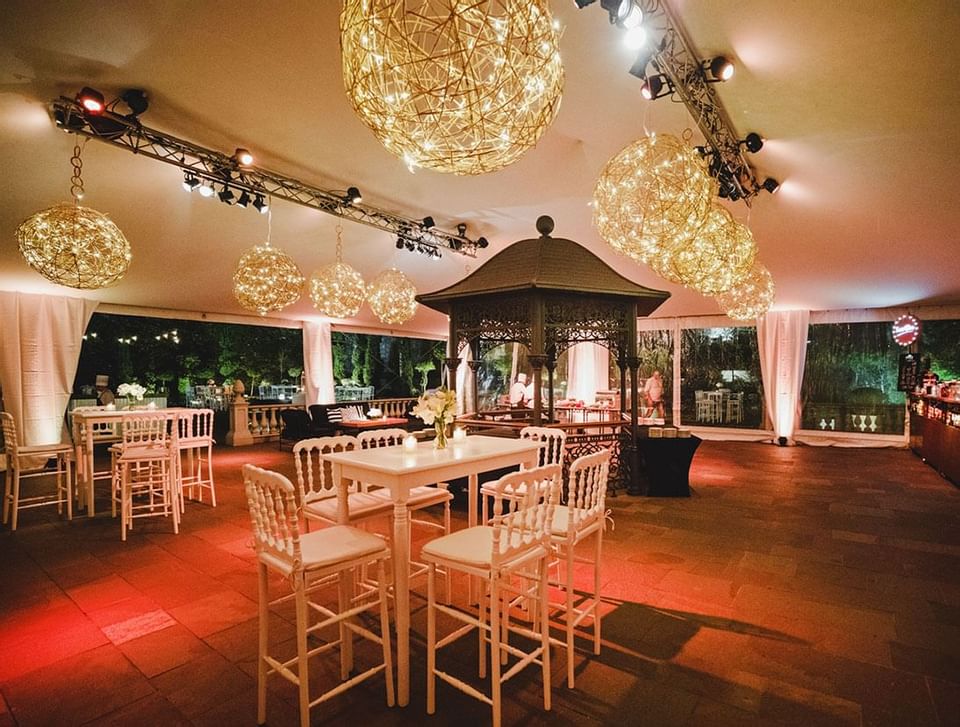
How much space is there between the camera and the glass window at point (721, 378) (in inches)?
439

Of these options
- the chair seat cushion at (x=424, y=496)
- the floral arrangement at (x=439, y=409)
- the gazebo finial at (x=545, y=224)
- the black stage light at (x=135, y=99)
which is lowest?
the chair seat cushion at (x=424, y=496)

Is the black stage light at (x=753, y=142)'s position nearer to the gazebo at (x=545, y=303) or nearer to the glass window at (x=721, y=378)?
the gazebo at (x=545, y=303)

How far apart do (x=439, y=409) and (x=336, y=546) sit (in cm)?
105

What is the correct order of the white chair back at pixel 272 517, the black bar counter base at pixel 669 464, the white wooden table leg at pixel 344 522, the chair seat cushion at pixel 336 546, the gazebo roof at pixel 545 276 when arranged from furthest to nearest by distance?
the black bar counter base at pixel 669 464 < the gazebo roof at pixel 545 276 < the white wooden table leg at pixel 344 522 < the chair seat cushion at pixel 336 546 < the white chair back at pixel 272 517

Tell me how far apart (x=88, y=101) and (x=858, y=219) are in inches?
324

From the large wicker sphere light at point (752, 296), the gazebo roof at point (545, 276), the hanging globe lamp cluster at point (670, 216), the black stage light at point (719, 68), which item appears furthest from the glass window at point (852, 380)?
the black stage light at point (719, 68)

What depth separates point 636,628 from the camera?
2941 millimetres

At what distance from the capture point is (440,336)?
14.4 meters

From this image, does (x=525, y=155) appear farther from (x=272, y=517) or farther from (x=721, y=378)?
(x=721, y=378)

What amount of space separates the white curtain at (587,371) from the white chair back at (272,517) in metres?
10.1

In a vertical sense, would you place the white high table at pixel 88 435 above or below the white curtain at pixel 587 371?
below

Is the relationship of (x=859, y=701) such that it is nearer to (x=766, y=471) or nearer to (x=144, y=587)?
(x=144, y=587)

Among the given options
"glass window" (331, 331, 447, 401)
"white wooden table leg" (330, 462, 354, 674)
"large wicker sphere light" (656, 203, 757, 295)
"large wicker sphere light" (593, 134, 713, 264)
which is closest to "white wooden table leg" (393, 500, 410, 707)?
"white wooden table leg" (330, 462, 354, 674)

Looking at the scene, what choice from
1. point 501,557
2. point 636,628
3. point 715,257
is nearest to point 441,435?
point 501,557
